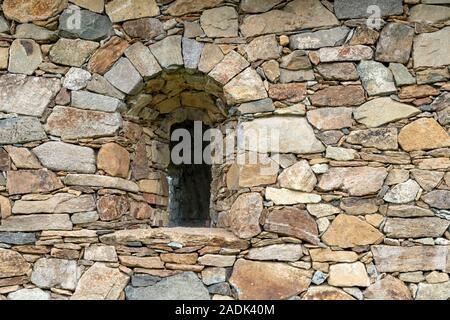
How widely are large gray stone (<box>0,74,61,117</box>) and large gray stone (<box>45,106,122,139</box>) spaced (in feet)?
0.37

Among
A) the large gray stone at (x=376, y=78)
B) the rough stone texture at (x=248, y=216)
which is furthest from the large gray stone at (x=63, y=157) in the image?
the large gray stone at (x=376, y=78)

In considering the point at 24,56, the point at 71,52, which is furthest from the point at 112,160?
the point at 24,56

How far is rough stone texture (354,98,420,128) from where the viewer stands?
325 centimetres

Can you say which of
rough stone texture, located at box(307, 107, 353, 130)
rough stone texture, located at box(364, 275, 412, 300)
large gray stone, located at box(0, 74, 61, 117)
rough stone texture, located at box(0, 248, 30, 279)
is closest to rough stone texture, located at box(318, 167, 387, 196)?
rough stone texture, located at box(307, 107, 353, 130)

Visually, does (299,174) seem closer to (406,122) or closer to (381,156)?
(381,156)

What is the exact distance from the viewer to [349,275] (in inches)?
125

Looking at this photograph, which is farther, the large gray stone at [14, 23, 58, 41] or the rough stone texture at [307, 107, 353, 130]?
the large gray stone at [14, 23, 58, 41]

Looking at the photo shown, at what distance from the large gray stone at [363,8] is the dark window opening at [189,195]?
204cm

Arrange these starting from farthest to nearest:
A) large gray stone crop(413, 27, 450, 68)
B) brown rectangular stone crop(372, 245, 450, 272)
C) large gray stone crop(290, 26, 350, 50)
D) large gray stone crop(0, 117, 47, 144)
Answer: large gray stone crop(0, 117, 47, 144), large gray stone crop(290, 26, 350, 50), large gray stone crop(413, 27, 450, 68), brown rectangular stone crop(372, 245, 450, 272)

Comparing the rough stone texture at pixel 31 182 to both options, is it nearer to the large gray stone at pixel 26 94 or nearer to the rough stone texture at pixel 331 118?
the large gray stone at pixel 26 94

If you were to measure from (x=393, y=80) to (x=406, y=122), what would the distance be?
307 mm

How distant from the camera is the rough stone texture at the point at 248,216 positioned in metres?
3.30

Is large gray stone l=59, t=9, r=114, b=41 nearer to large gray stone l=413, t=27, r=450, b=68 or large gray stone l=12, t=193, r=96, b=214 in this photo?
large gray stone l=12, t=193, r=96, b=214

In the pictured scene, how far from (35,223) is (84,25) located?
151 cm
